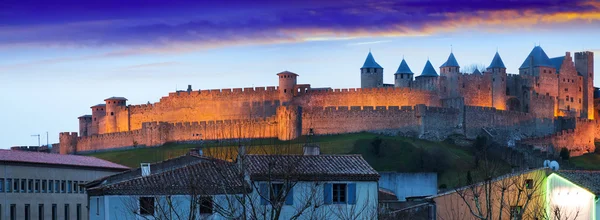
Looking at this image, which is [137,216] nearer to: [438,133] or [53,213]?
[53,213]

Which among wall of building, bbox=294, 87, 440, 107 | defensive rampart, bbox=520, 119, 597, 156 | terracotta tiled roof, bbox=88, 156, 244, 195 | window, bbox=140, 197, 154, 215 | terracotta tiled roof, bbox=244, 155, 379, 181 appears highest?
wall of building, bbox=294, 87, 440, 107

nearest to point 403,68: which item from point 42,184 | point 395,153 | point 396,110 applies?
point 396,110

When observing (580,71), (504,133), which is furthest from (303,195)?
(580,71)

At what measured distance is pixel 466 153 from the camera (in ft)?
315

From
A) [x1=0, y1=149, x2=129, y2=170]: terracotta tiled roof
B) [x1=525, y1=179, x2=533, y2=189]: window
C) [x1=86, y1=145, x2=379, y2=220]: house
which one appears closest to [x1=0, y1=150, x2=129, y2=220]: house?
[x1=0, y1=149, x2=129, y2=170]: terracotta tiled roof

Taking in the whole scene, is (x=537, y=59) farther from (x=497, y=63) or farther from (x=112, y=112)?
(x=112, y=112)

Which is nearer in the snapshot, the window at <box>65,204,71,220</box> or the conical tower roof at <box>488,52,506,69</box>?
the window at <box>65,204,71,220</box>

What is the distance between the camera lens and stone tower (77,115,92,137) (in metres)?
124

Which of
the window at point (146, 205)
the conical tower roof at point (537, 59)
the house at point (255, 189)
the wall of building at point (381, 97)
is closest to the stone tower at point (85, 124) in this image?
the wall of building at point (381, 97)

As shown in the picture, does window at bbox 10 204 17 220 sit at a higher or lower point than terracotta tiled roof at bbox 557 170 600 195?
lower

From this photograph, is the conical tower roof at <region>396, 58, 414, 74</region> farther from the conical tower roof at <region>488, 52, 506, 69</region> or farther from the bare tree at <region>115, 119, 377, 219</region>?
the bare tree at <region>115, 119, 377, 219</region>

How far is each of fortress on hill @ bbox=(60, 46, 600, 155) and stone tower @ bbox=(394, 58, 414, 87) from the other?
3.7 inches

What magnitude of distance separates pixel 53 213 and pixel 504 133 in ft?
189

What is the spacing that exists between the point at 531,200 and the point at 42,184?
2469cm
